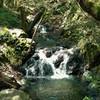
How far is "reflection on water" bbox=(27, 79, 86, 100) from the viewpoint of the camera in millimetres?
10841

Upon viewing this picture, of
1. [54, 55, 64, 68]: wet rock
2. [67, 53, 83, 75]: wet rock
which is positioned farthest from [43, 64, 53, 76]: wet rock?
[67, 53, 83, 75]: wet rock

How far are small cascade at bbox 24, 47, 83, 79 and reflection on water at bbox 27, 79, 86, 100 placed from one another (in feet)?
5.15

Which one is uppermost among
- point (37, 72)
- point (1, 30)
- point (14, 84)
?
point (1, 30)

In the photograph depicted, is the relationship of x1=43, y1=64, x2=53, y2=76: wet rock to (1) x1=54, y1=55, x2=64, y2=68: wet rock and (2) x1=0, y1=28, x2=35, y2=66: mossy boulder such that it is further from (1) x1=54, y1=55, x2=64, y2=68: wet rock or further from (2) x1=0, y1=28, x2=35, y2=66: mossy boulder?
(2) x1=0, y1=28, x2=35, y2=66: mossy boulder

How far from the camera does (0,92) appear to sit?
33.0 ft

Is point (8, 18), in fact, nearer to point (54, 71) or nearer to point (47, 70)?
point (47, 70)

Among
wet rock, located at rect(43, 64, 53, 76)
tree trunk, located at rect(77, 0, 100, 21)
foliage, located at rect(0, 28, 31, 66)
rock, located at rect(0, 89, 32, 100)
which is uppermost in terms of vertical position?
tree trunk, located at rect(77, 0, 100, 21)

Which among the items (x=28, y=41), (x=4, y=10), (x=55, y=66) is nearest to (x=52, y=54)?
(x=55, y=66)

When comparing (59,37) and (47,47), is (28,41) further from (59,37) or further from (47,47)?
(59,37)

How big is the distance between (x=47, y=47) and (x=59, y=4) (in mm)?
6063

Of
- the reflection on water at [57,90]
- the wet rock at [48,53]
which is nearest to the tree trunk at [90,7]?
the reflection on water at [57,90]

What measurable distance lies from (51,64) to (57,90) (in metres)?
4.56

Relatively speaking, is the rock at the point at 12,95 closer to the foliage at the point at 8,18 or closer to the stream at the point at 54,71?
the stream at the point at 54,71

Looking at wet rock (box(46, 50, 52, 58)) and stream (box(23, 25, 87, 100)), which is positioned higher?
wet rock (box(46, 50, 52, 58))
